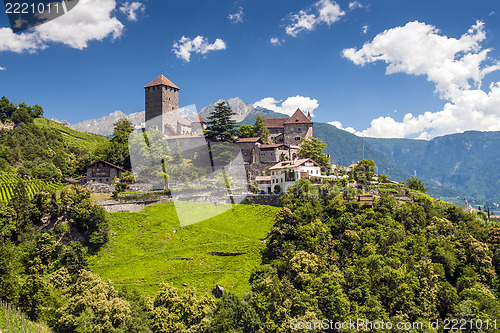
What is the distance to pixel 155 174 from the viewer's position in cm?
6869

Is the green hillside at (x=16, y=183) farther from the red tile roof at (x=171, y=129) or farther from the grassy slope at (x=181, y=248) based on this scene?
the red tile roof at (x=171, y=129)

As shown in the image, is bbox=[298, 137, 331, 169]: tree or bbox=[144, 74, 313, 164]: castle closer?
bbox=[298, 137, 331, 169]: tree

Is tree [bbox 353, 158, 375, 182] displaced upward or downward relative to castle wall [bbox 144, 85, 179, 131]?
downward

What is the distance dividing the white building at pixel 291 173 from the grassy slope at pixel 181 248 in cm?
594

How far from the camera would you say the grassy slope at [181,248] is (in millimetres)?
47344

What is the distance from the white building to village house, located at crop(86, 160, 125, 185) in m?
27.9

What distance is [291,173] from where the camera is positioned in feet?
218

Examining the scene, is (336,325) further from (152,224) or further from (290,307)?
(152,224)

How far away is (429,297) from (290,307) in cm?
1629

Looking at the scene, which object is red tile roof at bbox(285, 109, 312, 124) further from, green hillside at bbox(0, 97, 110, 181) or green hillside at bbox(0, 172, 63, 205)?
green hillside at bbox(0, 172, 63, 205)

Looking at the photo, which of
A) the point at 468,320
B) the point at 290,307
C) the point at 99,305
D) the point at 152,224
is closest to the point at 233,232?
the point at 152,224

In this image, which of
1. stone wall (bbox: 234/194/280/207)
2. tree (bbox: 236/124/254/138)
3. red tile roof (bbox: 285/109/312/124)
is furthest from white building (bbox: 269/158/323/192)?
red tile roof (bbox: 285/109/312/124)

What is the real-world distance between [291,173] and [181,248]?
2329 centimetres

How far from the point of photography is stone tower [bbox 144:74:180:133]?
89.9m
